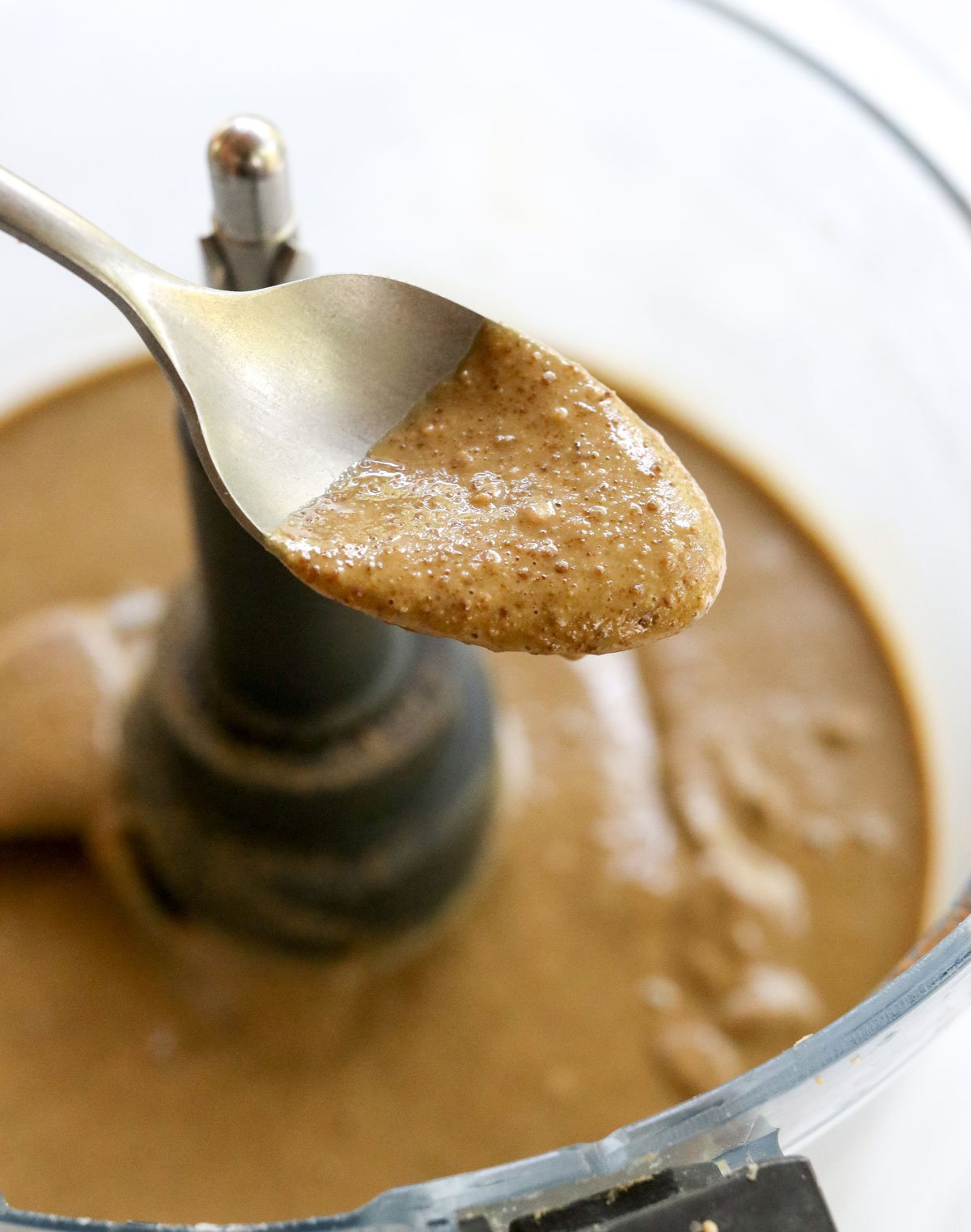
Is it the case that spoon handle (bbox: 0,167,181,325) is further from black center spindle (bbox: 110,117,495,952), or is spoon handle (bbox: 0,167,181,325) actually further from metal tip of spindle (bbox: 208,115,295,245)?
black center spindle (bbox: 110,117,495,952)

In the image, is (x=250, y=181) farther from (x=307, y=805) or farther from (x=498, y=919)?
(x=498, y=919)

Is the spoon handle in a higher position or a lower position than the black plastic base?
higher

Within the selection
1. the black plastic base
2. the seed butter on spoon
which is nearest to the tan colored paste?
the black plastic base

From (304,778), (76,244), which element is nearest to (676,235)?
(304,778)

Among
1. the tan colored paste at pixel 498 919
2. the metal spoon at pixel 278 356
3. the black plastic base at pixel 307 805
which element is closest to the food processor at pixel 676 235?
the tan colored paste at pixel 498 919

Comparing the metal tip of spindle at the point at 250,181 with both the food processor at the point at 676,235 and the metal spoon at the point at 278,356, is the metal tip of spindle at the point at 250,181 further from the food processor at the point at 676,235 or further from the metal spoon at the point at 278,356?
the food processor at the point at 676,235
